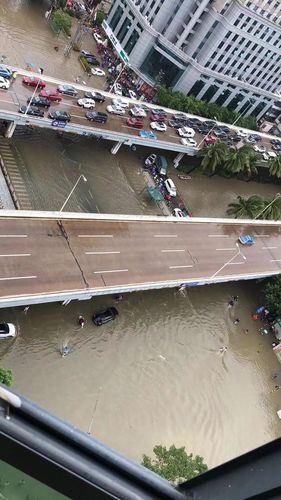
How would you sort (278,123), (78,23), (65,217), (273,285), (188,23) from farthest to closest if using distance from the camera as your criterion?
(278,123)
(78,23)
(188,23)
(273,285)
(65,217)

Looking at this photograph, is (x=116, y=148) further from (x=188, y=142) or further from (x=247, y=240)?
(x=247, y=240)

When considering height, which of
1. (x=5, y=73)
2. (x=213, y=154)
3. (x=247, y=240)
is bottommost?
(x=5, y=73)

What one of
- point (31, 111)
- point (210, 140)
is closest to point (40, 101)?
point (31, 111)

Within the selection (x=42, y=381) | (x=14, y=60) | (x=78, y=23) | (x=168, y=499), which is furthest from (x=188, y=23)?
(x=168, y=499)

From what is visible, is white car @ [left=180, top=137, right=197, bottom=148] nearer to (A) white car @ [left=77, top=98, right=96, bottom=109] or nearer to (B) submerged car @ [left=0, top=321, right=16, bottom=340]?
(A) white car @ [left=77, top=98, right=96, bottom=109]

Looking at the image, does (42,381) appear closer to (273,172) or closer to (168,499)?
(168,499)

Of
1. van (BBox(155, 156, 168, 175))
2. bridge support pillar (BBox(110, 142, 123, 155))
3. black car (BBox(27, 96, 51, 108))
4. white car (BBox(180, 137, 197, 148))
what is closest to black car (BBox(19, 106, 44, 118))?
black car (BBox(27, 96, 51, 108))
